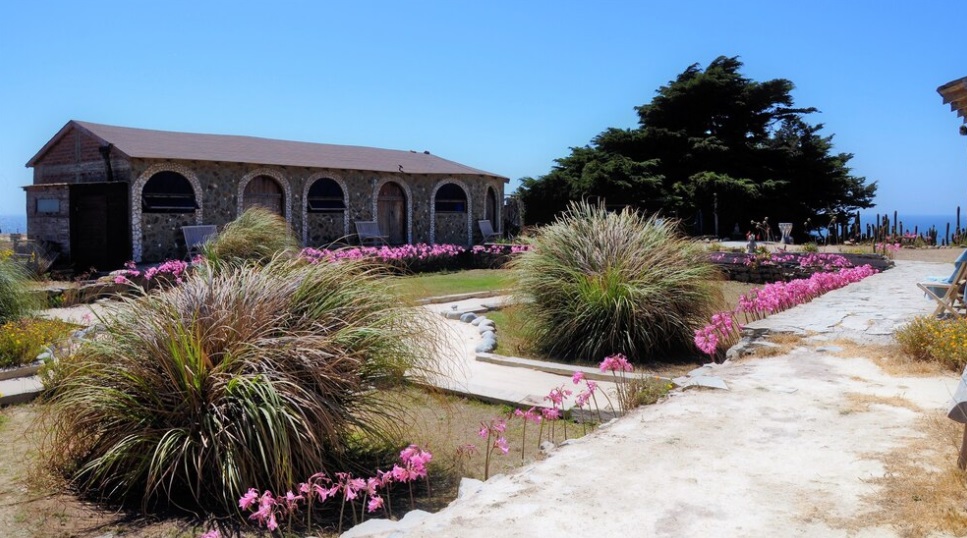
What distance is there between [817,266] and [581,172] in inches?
582

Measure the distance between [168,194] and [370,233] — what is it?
235 inches

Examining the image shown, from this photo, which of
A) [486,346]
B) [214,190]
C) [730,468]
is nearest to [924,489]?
[730,468]

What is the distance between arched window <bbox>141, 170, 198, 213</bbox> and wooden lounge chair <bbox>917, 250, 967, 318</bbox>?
15.9 m

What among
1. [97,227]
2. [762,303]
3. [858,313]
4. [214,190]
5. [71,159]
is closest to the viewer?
[858,313]

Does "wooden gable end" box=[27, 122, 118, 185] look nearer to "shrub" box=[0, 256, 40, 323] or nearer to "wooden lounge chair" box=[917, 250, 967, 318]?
"shrub" box=[0, 256, 40, 323]

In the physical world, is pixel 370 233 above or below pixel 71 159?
below

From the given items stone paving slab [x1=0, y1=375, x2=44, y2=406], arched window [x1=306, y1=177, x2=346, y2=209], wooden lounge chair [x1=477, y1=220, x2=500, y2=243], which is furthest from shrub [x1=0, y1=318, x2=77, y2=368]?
wooden lounge chair [x1=477, y1=220, x2=500, y2=243]

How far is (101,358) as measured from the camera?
461 cm

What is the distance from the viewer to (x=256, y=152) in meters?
21.0

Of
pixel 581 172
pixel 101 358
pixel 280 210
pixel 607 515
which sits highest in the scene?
pixel 581 172

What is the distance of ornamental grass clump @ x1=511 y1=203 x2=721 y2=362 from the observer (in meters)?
8.33

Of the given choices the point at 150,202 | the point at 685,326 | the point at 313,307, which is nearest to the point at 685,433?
the point at 313,307

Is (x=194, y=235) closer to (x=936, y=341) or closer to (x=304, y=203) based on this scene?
(x=304, y=203)

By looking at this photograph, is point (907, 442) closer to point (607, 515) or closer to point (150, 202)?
point (607, 515)
